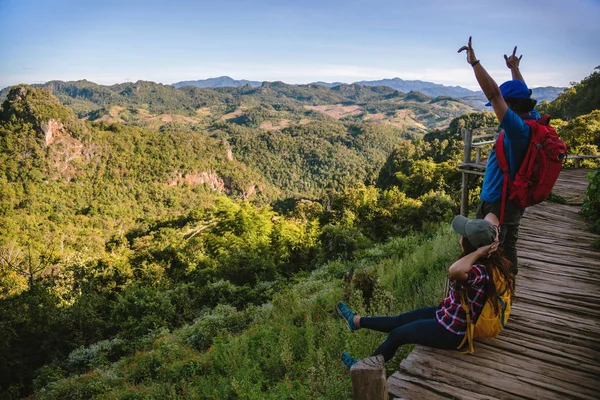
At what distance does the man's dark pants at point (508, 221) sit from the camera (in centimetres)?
271

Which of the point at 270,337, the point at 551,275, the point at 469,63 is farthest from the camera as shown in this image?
the point at 270,337

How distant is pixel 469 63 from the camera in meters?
2.11

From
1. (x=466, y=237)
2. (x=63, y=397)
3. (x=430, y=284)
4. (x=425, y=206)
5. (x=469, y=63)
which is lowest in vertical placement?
(x=63, y=397)

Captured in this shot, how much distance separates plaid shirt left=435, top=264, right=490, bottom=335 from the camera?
2309 millimetres

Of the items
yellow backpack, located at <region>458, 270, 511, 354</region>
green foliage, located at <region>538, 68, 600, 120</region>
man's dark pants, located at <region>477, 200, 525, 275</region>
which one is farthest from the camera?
green foliage, located at <region>538, 68, 600, 120</region>

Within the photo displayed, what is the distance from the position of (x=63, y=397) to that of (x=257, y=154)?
126m

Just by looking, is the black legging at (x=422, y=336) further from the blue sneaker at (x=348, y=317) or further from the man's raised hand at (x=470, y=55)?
the man's raised hand at (x=470, y=55)

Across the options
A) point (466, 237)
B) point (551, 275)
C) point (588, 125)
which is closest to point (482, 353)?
point (466, 237)

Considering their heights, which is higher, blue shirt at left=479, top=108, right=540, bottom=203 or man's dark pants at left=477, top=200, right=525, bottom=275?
blue shirt at left=479, top=108, right=540, bottom=203

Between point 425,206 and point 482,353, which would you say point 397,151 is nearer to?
point 425,206

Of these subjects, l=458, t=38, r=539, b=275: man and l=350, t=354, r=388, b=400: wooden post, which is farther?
l=458, t=38, r=539, b=275: man

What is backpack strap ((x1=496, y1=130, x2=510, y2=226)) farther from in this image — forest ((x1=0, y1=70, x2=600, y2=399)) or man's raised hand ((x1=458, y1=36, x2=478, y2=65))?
forest ((x1=0, y1=70, x2=600, y2=399))

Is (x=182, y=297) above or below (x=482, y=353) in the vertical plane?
below

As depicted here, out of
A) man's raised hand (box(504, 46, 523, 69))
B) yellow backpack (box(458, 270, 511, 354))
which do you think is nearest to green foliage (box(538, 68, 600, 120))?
man's raised hand (box(504, 46, 523, 69))
